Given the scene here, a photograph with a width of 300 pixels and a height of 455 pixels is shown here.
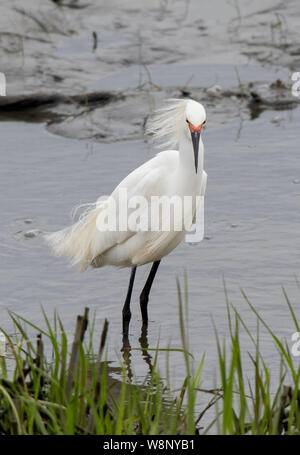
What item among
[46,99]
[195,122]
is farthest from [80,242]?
[46,99]

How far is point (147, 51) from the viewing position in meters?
10.5

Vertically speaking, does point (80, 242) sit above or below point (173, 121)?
below

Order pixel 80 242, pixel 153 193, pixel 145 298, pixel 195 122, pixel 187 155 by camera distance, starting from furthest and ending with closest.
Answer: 1. pixel 80 242
2. pixel 145 298
3. pixel 153 193
4. pixel 187 155
5. pixel 195 122

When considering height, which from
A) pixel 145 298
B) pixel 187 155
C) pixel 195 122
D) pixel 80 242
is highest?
pixel 195 122

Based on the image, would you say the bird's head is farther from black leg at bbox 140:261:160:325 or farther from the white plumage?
black leg at bbox 140:261:160:325

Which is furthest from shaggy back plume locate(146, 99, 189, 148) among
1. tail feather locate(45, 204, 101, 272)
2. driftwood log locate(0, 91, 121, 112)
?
driftwood log locate(0, 91, 121, 112)

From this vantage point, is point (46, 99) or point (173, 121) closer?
point (173, 121)

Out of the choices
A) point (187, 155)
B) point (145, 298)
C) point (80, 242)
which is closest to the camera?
point (187, 155)

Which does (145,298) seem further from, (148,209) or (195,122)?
(195,122)

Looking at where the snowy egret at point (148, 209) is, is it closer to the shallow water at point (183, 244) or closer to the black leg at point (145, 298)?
the black leg at point (145, 298)

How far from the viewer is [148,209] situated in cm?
533

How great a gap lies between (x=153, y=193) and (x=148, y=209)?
10 cm

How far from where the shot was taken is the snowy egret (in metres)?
5.09

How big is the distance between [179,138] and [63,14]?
255 inches
